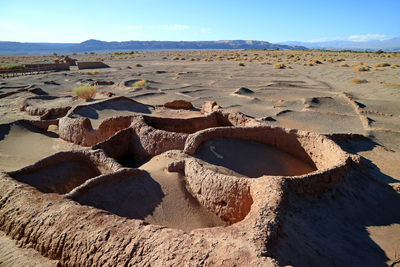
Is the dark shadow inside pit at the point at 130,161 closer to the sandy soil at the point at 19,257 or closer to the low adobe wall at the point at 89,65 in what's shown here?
the sandy soil at the point at 19,257

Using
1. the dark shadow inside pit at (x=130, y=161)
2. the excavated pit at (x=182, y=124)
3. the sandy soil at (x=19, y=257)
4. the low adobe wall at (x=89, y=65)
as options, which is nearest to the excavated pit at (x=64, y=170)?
the dark shadow inside pit at (x=130, y=161)

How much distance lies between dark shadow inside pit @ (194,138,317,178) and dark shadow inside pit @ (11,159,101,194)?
208cm

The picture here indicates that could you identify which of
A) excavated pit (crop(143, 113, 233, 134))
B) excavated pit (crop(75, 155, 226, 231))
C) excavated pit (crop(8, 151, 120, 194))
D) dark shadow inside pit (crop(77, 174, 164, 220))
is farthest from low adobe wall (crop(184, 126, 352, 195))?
excavated pit (crop(8, 151, 120, 194))

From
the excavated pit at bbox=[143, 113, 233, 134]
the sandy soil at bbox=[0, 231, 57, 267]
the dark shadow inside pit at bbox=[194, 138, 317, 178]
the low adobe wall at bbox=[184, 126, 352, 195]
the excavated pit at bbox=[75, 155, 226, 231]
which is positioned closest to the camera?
the sandy soil at bbox=[0, 231, 57, 267]

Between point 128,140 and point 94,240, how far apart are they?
3873mm

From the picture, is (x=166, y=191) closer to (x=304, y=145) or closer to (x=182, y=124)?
(x=304, y=145)

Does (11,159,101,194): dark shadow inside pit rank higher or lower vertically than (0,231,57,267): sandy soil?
higher

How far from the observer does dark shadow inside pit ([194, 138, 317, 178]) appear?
5375 millimetres

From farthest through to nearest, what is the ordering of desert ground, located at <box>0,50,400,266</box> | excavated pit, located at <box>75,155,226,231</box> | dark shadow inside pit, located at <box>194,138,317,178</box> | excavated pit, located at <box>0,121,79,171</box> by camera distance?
excavated pit, located at <box>0,121,79,171</box>, dark shadow inside pit, located at <box>194,138,317,178</box>, excavated pit, located at <box>75,155,226,231</box>, desert ground, located at <box>0,50,400,266</box>

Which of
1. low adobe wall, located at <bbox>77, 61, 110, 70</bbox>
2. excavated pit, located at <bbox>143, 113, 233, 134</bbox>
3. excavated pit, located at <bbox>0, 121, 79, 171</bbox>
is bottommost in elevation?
excavated pit, located at <bbox>0, 121, 79, 171</bbox>

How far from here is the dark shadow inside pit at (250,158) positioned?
5375mm

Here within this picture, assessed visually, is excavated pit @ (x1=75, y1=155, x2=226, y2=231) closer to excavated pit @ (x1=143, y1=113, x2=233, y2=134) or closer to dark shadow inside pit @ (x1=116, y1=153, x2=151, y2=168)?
dark shadow inside pit @ (x1=116, y1=153, x2=151, y2=168)

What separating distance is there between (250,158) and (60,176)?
11.5 feet

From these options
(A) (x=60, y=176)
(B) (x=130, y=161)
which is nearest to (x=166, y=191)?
(A) (x=60, y=176)
